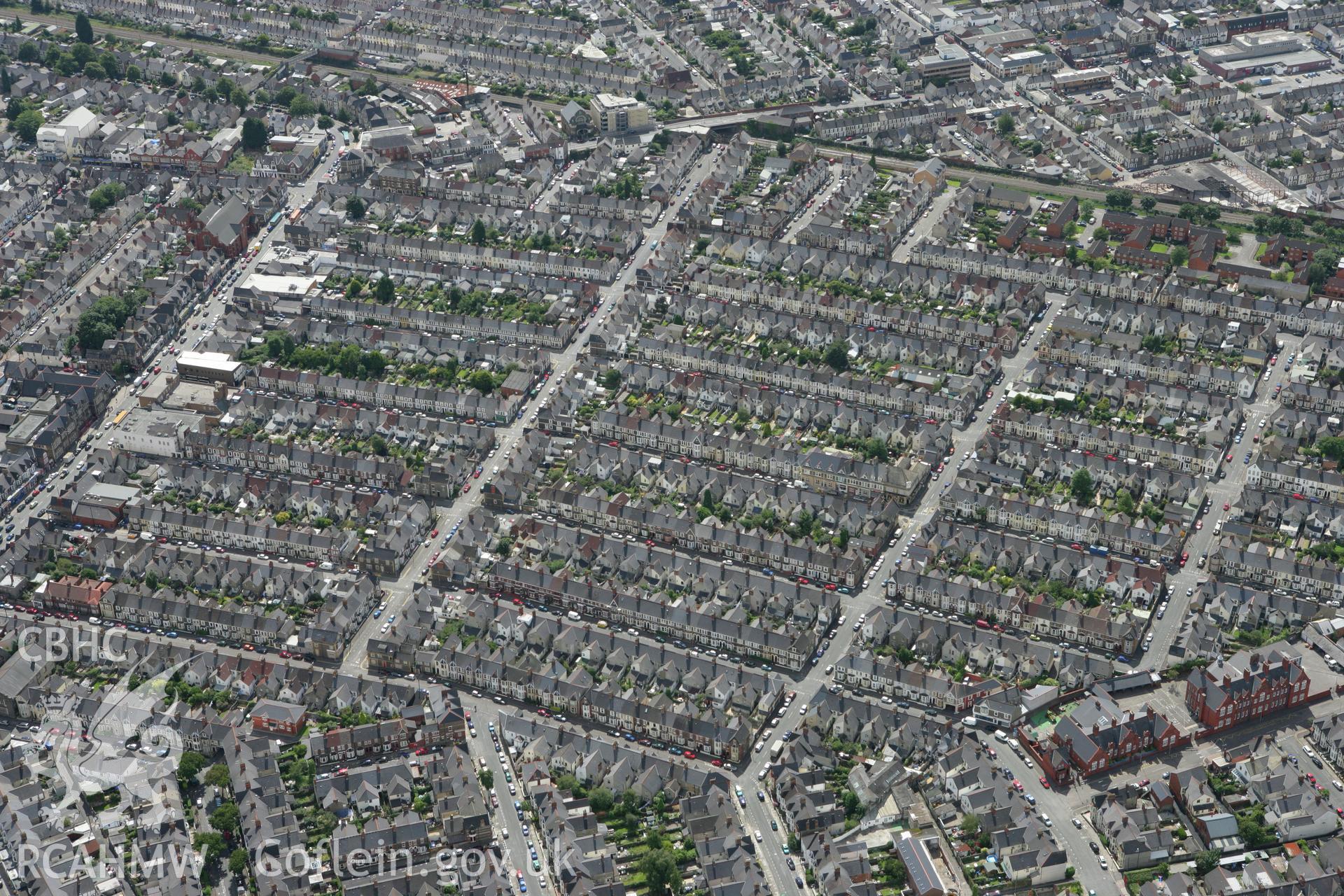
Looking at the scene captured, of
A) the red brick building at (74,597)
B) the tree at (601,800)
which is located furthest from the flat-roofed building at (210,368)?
the tree at (601,800)

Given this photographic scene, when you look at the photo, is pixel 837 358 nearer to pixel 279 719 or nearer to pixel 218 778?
pixel 279 719

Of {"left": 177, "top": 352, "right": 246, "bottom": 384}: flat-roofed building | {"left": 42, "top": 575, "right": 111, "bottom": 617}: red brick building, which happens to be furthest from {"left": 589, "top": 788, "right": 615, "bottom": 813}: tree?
{"left": 177, "top": 352, "right": 246, "bottom": 384}: flat-roofed building

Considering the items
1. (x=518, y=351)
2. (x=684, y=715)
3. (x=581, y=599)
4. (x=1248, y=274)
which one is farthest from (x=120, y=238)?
(x=1248, y=274)

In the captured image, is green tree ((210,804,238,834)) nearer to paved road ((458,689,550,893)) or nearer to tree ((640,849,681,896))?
paved road ((458,689,550,893))

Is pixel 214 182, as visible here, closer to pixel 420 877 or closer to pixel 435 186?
pixel 435 186

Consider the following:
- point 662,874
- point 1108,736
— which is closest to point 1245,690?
point 1108,736
